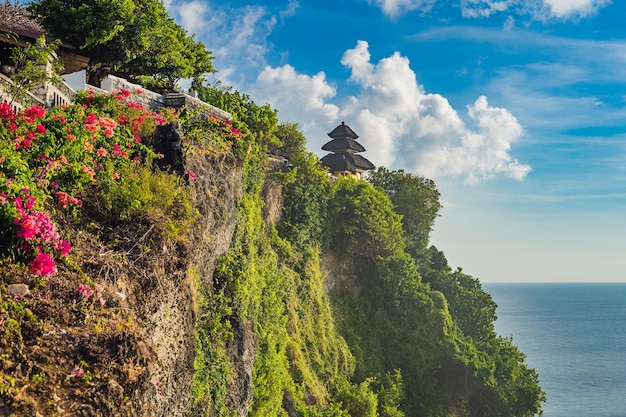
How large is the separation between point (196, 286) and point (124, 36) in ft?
50.1

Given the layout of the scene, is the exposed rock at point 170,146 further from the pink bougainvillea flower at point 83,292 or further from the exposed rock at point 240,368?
the exposed rock at point 240,368

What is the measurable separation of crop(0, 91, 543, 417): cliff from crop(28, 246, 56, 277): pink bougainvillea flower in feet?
0.07

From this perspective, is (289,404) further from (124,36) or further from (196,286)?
(124,36)

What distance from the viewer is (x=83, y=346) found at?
24.1ft

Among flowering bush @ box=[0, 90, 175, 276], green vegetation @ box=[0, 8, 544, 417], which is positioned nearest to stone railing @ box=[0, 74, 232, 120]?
green vegetation @ box=[0, 8, 544, 417]

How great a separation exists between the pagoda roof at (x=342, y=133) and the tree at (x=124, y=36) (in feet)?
60.8

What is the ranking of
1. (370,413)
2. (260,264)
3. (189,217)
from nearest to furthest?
(189,217) < (260,264) < (370,413)

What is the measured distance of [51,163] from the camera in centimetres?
982

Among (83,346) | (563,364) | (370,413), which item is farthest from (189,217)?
(563,364)

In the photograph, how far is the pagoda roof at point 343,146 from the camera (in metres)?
44.5

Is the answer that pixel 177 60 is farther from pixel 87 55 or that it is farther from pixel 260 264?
pixel 260 264

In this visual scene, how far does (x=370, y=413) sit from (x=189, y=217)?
19110mm

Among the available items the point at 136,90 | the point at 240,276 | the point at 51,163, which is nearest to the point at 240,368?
the point at 240,276

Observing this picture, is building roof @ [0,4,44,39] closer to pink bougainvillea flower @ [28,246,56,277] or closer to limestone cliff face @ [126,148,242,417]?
limestone cliff face @ [126,148,242,417]
